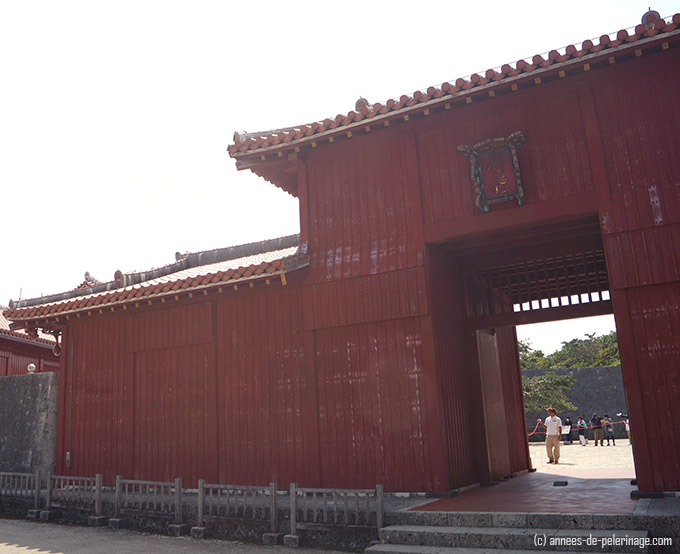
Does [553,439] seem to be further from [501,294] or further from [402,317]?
[402,317]

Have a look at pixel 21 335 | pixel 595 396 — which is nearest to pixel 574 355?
pixel 595 396

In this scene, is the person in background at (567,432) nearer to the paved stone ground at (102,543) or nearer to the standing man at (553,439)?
the standing man at (553,439)

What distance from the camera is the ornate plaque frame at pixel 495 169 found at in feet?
27.8

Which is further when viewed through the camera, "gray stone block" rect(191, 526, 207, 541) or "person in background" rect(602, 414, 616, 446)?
"person in background" rect(602, 414, 616, 446)

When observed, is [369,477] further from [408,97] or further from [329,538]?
[408,97]

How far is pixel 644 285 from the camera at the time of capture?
7.57 meters

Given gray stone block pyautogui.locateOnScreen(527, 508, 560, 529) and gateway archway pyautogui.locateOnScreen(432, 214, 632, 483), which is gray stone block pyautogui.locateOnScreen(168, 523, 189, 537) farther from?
gray stone block pyautogui.locateOnScreen(527, 508, 560, 529)

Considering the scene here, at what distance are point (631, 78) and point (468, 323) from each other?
4.62 meters

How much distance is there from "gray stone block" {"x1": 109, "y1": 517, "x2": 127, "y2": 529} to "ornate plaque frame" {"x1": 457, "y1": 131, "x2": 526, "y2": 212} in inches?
296

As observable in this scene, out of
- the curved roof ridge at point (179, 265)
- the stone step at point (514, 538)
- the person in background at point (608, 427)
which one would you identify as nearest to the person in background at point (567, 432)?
the person in background at point (608, 427)

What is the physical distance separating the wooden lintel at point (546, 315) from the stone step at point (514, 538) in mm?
4208

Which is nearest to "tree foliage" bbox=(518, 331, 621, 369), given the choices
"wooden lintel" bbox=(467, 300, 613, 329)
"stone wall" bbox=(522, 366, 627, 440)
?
"stone wall" bbox=(522, 366, 627, 440)

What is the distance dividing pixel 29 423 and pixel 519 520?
34.5 ft

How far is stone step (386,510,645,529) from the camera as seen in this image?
6105 mm
